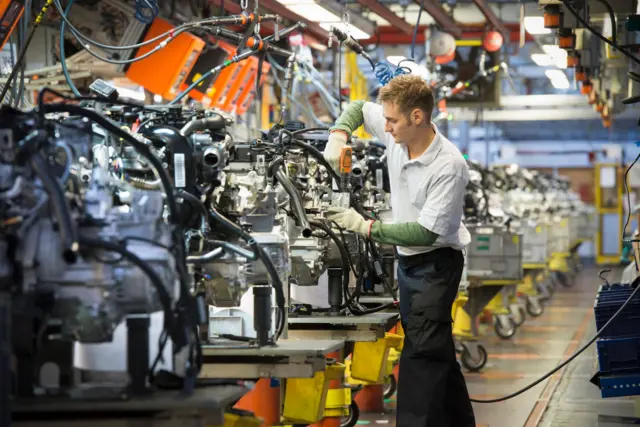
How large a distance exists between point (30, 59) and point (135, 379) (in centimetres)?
631

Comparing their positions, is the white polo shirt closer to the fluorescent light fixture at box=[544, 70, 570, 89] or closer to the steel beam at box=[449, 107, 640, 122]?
the fluorescent light fixture at box=[544, 70, 570, 89]

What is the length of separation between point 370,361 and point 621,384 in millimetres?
1287

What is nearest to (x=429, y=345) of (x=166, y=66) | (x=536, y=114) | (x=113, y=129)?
(x=113, y=129)

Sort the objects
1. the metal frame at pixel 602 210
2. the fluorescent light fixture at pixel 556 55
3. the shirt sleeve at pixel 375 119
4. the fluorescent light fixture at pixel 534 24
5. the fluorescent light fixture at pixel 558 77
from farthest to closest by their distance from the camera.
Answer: the metal frame at pixel 602 210 < the fluorescent light fixture at pixel 558 77 < the fluorescent light fixture at pixel 556 55 < the fluorescent light fixture at pixel 534 24 < the shirt sleeve at pixel 375 119

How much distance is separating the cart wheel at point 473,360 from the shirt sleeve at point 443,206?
5.45m

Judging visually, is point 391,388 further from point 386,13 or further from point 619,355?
point 386,13

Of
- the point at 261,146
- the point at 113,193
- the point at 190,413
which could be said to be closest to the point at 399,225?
the point at 261,146

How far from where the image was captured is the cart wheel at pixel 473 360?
32.4ft

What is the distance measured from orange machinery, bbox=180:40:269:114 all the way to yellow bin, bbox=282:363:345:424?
5.32m

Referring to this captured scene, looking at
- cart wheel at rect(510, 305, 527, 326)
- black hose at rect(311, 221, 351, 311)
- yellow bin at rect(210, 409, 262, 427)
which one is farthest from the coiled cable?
cart wheel at rect(510, 305, 527, 326)

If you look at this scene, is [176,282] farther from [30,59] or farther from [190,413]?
[30,59]

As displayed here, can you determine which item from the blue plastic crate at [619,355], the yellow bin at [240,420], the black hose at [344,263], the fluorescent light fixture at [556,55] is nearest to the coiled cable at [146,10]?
the black hose at [344,263]

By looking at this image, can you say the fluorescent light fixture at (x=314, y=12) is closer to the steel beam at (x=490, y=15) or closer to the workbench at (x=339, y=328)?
the steel beam at (x=490, y=15)

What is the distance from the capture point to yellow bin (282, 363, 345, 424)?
5164 mm
